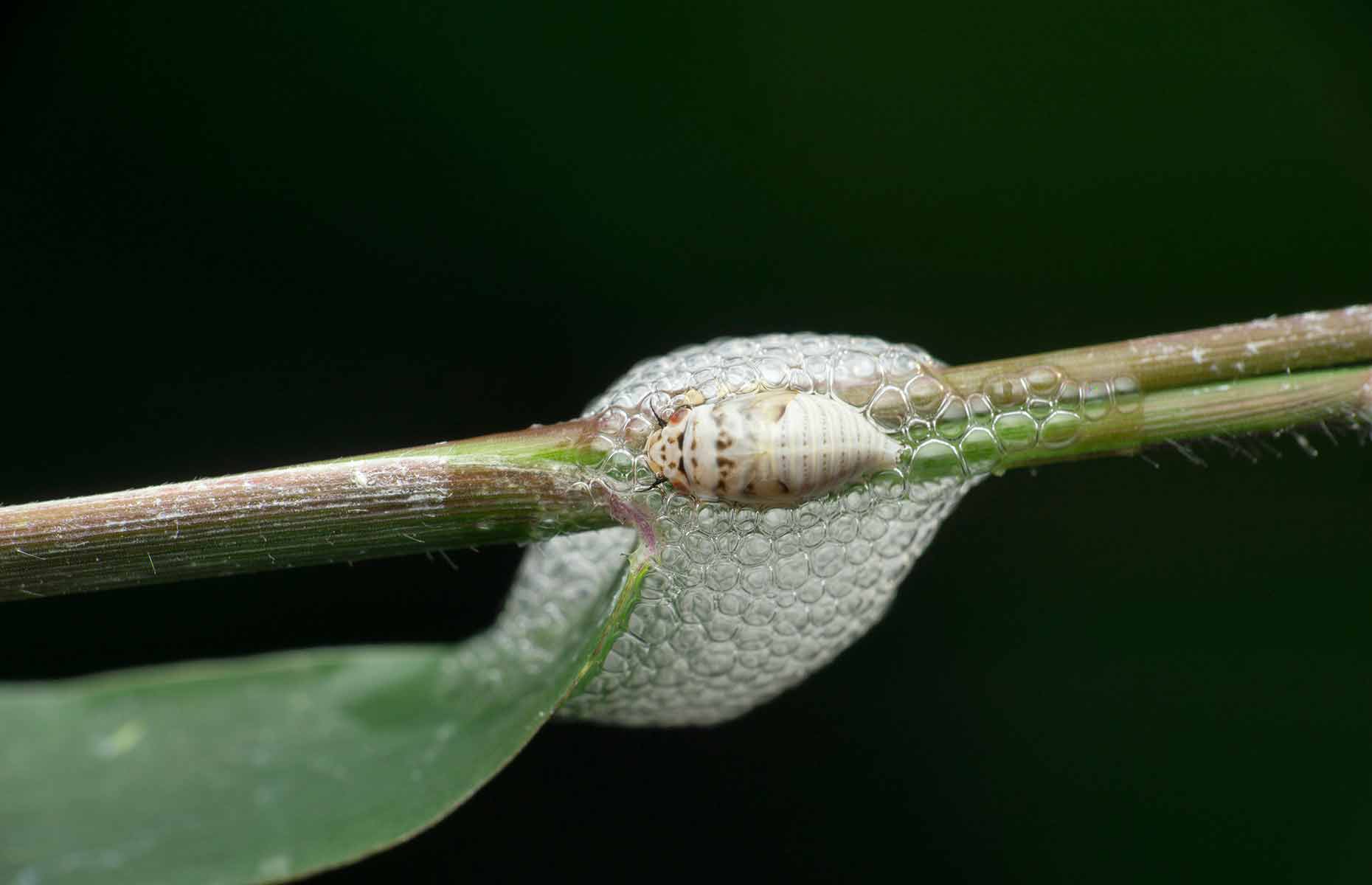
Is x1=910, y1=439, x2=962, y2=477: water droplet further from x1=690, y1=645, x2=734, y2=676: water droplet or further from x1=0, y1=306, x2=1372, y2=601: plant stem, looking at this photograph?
x1=690, y1=645, x2=734, y2=676: water droplet

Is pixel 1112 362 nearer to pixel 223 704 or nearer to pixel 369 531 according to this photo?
pixel 369 531

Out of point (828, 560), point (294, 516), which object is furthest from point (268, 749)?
point (828, 560)

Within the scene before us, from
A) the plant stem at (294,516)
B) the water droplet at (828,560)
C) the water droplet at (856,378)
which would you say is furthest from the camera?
the water droplet at (828,560)

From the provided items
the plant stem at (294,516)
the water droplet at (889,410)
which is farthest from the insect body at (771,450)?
the plant stem at (294,516)

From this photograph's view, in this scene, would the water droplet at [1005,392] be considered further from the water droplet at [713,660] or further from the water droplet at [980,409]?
the water droplet at [713,660]

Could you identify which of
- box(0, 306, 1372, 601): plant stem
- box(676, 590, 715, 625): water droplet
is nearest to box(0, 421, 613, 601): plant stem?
box(0, 306, 1372, 601): plant stem

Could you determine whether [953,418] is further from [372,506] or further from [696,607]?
[372,506]
